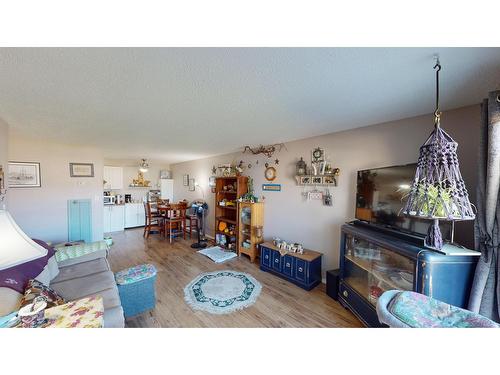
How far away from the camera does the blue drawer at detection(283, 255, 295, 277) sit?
261cm

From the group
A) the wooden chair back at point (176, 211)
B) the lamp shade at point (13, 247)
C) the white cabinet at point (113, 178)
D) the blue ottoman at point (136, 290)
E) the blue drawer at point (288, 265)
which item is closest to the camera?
the lamp shade at point (13, 247)

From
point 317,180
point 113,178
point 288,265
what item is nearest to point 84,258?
point 288,265

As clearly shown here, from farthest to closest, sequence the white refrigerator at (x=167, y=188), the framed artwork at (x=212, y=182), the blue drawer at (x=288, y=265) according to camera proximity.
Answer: the white refrigerator at (x=167, y=188) < the framed artwork at (x=212, y=182) < the blue drawer at (x=288, y=265)

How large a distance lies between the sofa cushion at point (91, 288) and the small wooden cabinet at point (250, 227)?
207 cm

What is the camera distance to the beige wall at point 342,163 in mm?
1611

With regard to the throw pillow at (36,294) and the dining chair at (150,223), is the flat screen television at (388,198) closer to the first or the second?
the throw pillow at (36,294)

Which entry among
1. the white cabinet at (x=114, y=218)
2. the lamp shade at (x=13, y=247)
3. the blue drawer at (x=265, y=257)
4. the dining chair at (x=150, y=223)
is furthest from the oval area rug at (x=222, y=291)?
the white cabinet at (x=114, y=218)

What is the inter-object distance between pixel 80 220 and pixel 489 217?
5328 mm

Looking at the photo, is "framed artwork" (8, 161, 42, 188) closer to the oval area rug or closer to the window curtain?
the oval area rug

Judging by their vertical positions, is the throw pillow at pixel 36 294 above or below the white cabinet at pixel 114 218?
above

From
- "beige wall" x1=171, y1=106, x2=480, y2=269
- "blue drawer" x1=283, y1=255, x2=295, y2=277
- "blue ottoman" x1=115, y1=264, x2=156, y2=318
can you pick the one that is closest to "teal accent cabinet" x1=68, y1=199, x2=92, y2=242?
"blue ottoman" x1=115, y1=264, x2=156, y2=318

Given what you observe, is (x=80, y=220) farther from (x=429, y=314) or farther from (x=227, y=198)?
(x=429, y=314)
